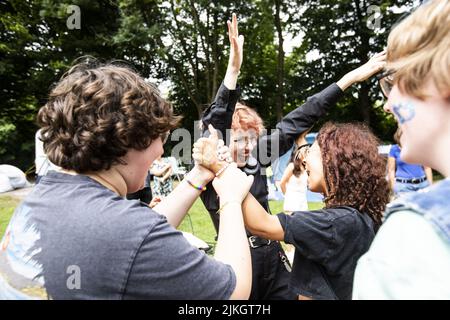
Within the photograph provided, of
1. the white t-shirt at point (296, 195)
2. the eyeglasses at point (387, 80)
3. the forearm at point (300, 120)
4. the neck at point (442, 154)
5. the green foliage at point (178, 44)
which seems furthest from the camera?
the green foliage at point (178, 44)

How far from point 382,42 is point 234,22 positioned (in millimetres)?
19168

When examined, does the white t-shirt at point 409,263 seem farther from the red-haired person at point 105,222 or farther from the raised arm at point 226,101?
the raised arm at point 226,101

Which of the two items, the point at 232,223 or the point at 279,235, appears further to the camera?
the point at 279,235

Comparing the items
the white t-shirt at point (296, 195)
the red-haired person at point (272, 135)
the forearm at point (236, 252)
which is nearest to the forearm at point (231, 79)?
the red-haired person at point (272, 135)

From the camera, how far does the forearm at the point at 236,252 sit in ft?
3.61

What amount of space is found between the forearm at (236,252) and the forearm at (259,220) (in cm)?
33

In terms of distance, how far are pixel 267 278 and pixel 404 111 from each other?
185 cm

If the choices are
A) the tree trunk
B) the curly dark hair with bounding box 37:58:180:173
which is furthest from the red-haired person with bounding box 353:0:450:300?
the tree trunk

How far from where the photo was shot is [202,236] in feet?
19.1

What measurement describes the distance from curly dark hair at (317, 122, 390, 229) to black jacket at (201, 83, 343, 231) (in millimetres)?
502

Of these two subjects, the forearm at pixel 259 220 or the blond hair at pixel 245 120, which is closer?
the forearm at pixel 259 220

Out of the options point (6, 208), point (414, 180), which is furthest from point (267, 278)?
point (6, 208)
